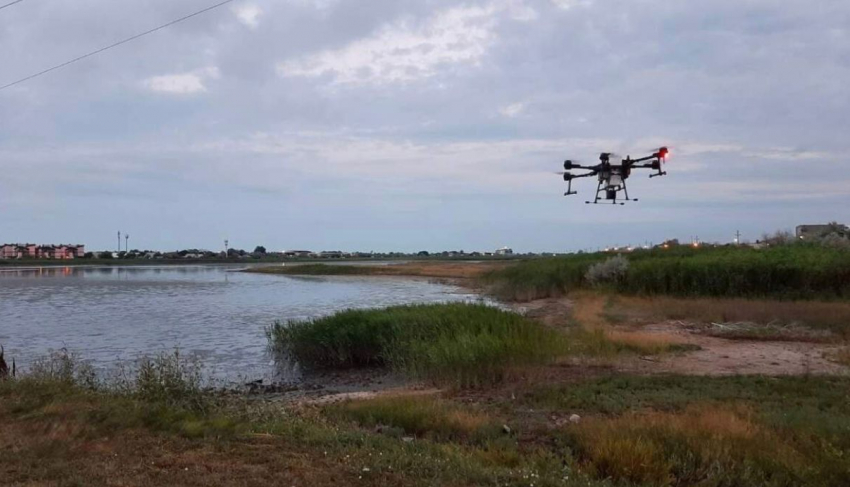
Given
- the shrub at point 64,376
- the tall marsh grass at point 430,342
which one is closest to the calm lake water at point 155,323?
the tall marsh grass at point 430,342

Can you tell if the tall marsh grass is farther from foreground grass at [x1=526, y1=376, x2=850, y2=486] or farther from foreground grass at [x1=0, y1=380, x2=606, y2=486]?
foreground grass at [x1=0, y1=380, x2=606, y2=486]

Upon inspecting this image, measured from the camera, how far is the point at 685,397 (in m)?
10.7

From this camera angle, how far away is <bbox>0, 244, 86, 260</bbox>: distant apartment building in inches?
6983

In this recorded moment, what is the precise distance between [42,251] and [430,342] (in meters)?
196

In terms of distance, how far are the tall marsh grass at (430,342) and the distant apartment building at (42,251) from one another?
179 meters

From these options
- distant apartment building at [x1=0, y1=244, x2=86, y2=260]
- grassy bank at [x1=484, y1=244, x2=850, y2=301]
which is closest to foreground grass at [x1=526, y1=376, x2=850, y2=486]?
grassy bank at [x1=484, y1=244, x2=850, y2=301]

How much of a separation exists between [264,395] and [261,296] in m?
37.0

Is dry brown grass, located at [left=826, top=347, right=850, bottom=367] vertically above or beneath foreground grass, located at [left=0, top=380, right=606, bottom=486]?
beneath

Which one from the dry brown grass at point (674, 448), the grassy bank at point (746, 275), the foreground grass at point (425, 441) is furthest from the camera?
the grassy bank at point (746, 275)

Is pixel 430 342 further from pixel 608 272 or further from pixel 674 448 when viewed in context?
pixel 608 272

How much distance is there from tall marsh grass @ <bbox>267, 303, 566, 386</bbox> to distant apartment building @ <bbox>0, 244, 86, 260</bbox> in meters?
179

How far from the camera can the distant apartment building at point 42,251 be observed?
177 metres

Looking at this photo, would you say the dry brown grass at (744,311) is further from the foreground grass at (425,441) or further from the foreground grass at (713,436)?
the foreground grass at (425,441)

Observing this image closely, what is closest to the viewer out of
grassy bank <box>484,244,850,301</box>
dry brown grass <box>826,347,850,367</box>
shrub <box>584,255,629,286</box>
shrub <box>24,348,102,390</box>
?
shrub <box>24,348,102,390</box>
